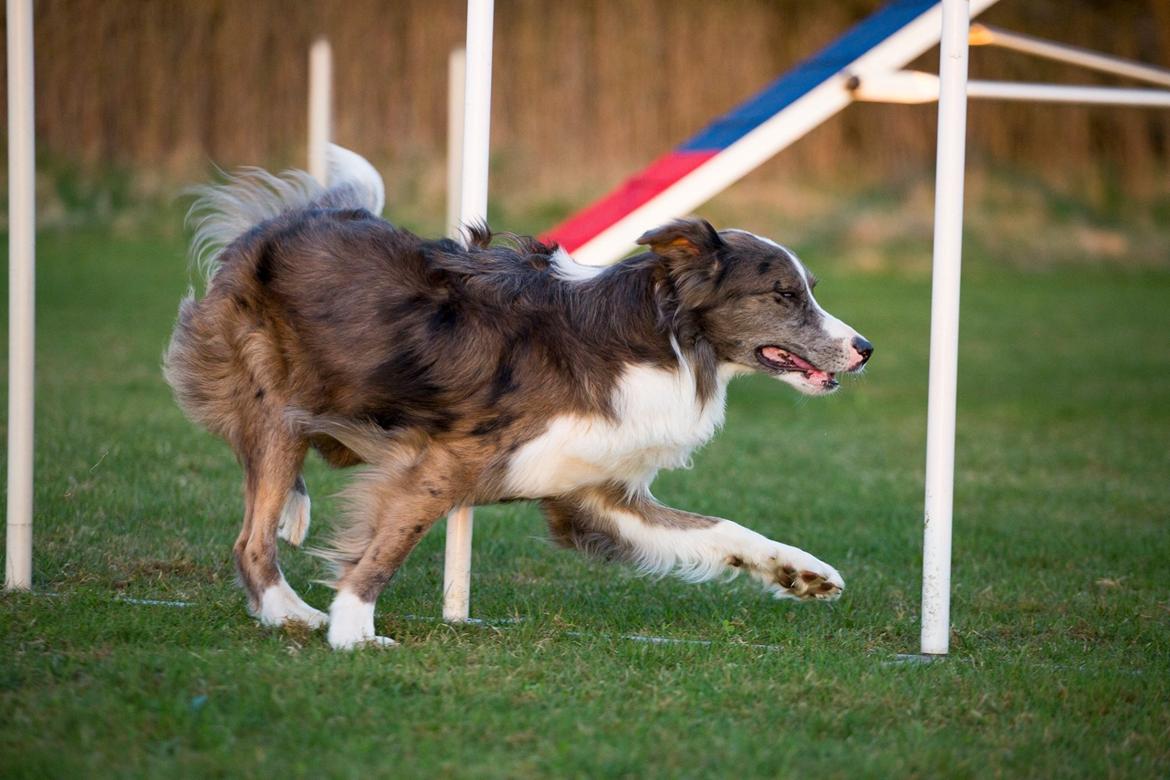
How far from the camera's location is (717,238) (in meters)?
4.48

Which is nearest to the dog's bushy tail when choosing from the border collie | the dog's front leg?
the border collie

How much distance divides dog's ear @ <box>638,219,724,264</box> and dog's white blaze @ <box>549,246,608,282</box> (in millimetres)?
238

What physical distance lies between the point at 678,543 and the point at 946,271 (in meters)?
1.29

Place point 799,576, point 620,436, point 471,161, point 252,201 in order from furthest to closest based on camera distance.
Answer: point 252,201
point 471,161
point 799,576
point 620,436

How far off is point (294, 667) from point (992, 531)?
4153mm

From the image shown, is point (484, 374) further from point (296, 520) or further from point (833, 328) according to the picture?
point (296, 520)

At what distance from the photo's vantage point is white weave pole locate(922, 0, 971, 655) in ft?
13.9

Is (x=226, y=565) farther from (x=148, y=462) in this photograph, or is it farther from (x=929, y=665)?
(x=929, y=665)

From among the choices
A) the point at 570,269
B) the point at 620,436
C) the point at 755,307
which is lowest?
the point at 620,436

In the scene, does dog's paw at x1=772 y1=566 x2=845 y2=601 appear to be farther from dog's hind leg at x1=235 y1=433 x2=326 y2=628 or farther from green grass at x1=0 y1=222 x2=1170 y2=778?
dog's hind leg at x1=235 y1=433 x2=326 y2=628

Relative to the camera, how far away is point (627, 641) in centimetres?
452

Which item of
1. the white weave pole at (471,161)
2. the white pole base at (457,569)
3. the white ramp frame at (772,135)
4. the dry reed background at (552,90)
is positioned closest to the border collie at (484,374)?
the white weave pole at (471,161)

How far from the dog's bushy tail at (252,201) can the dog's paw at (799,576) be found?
2.03 meters

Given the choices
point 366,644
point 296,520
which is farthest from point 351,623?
point 296,520
